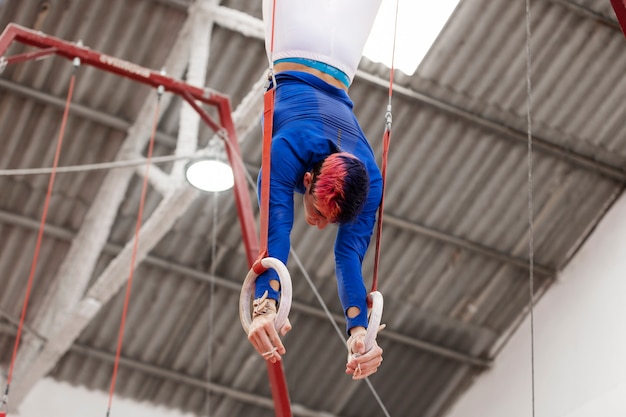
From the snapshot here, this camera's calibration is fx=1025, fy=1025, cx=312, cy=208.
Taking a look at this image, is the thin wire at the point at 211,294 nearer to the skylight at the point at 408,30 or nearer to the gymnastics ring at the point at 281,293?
the skylight at the point at 408,30

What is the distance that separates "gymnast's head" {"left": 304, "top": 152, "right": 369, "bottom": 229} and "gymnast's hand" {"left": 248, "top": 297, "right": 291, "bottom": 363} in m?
0.37

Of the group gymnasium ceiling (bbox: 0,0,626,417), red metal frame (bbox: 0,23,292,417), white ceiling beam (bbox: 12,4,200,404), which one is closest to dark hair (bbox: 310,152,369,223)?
red metal frame (bbox: 0,23,292,417)

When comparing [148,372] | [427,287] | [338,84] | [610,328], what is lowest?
[338,84]

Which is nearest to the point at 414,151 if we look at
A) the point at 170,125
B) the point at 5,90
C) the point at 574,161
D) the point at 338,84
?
the point at 574,161

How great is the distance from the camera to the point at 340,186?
3514 mm

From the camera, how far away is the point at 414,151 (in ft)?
31.4

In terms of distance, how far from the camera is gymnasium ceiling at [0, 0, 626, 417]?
8.83 metres

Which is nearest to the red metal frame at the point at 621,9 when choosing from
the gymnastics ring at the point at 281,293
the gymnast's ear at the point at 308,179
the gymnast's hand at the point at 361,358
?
the gymnast's ear at the point at 308,179

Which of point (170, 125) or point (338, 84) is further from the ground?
point (170, 125)

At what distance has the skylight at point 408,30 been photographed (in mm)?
8641

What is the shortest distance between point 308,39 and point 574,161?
6242mm

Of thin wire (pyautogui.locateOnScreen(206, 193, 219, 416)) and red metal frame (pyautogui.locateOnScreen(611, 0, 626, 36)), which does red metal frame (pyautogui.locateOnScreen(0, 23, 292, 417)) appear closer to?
thin wire (pyautogui.locateOnScreen(206, 193, 219, 416))

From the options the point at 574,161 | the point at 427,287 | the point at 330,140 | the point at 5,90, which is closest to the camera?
the point at 330,140

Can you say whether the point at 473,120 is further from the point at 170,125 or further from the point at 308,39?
the point at 308,39
